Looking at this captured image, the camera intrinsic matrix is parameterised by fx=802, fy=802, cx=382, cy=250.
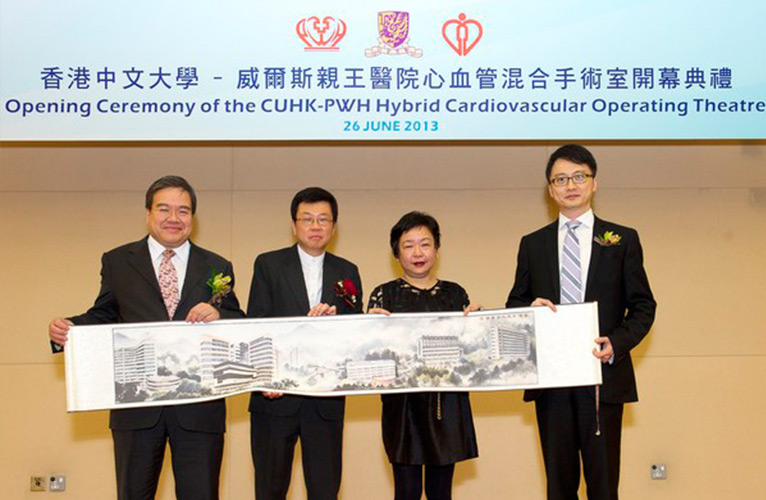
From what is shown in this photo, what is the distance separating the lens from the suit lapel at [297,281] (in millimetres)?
3436

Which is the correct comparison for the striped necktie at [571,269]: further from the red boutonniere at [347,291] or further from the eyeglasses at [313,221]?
the eyeglasses at [313,221]

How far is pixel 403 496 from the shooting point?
132 inches

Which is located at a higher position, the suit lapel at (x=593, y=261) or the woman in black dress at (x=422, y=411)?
the suit lapel at (x=593, y=261)

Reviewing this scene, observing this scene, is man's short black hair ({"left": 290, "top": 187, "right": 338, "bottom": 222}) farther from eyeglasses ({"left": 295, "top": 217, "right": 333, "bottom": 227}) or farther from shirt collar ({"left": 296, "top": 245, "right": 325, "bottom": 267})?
shirt collar ({"left": 296, "top": 245, "right": 325, "bottom": 267})

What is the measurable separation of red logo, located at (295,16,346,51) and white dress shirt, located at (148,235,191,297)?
1399 millimetres

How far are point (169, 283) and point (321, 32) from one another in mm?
1628

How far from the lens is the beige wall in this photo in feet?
15.4

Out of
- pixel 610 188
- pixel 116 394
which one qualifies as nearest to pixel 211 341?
pixel 116 394

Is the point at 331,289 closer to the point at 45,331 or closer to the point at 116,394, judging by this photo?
the point at 116,394

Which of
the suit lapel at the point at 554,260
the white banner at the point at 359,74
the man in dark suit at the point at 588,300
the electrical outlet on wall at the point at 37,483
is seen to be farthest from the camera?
the electrical outlet on wall at the point at 37,483

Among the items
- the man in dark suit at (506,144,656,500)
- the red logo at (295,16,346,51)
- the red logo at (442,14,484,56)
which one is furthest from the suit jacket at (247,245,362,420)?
the red logo at (442,14,484,56)

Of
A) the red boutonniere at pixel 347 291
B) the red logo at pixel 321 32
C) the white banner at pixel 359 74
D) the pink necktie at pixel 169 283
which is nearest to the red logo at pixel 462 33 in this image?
the white banner at pixel 359 74

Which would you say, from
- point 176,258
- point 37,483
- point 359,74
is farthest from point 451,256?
point 37,483

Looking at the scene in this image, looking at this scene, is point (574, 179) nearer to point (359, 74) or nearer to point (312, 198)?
point (312, 198)
